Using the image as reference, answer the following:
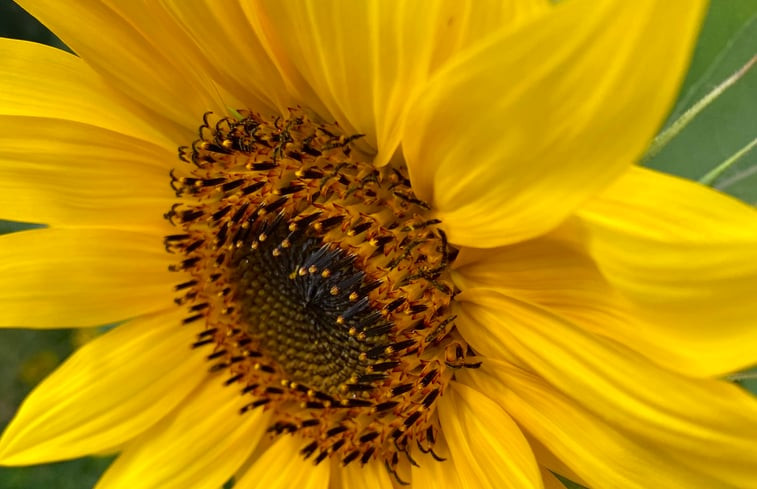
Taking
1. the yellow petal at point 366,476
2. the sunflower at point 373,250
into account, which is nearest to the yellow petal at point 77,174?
the sunflower at point 373,250

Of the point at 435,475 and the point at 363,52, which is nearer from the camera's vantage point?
the point at 363,52

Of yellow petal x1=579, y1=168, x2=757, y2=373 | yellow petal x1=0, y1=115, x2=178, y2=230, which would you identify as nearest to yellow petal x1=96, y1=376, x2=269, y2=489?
yellow petal x1=0, y1=115, x2=178, y2=230

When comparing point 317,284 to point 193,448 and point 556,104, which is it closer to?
point 193,448

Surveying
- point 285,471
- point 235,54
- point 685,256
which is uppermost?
point 235,54

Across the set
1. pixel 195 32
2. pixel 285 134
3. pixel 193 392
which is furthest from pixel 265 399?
pixel 195 32

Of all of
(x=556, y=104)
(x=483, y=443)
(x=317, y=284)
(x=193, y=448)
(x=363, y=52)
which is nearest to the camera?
(x=556, y=104)

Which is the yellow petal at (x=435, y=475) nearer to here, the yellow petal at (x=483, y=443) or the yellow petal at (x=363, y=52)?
the yellow petal at (x=483, y=443)

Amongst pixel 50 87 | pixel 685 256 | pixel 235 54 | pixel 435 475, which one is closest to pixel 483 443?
pixel 435 475

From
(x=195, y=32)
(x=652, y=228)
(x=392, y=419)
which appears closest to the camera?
(x=652, y=228)

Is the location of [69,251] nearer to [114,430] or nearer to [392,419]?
[114,430]
